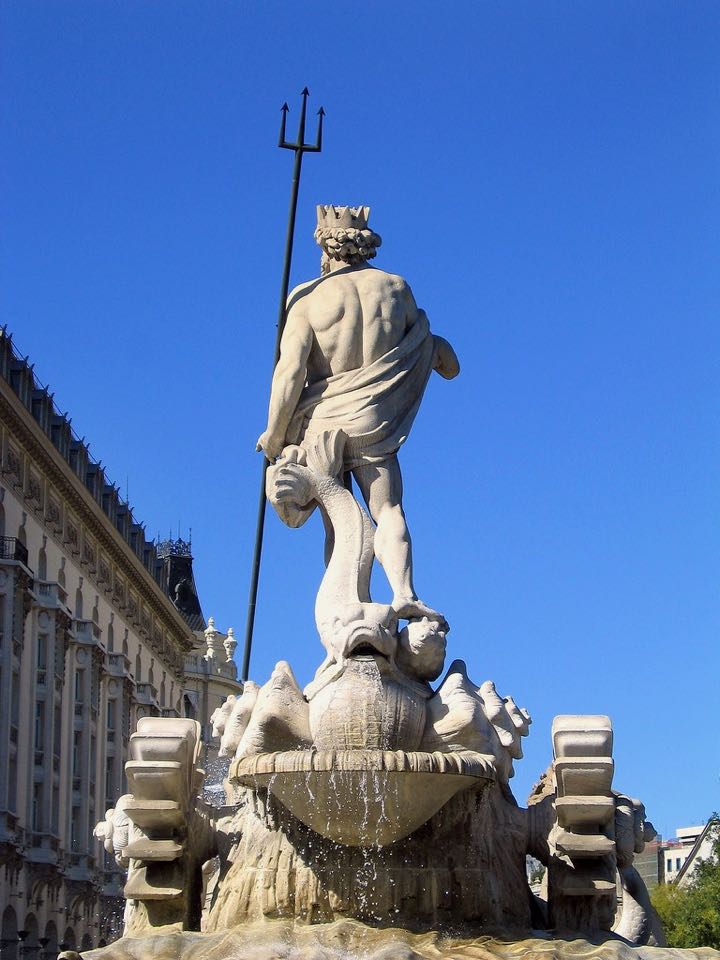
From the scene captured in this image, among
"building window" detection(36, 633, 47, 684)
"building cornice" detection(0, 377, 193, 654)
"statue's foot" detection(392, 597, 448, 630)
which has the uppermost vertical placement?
"building cornice" detection(0, 377, 193, 654)

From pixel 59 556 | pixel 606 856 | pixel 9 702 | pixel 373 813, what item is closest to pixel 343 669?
pixel 373 813

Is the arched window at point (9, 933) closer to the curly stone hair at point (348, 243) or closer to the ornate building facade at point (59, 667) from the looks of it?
the ornate building facade at point (59, 667)

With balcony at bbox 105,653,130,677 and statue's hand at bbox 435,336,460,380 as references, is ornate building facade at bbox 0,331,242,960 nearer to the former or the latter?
balcony at bbox 105,653,130,677

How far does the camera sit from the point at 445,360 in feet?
46.9

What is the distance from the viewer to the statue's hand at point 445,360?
46.7 feet

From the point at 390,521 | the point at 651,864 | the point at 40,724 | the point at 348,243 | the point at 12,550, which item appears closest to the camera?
the point at 390,521

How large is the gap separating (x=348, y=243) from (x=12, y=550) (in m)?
39.2

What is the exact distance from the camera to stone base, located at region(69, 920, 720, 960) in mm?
10414

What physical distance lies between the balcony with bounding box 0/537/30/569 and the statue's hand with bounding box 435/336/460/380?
125 feet

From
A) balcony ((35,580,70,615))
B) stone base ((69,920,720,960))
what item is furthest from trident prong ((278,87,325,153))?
balcony ((35,580,70,615))

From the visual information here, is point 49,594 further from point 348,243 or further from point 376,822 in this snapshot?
point 376,822

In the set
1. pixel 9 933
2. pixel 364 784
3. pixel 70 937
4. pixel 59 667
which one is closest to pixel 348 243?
pixel 364 784

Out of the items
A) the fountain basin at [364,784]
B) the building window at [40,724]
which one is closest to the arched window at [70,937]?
the building window at [40,724]

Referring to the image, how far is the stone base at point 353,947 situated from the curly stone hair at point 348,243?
5582mm
